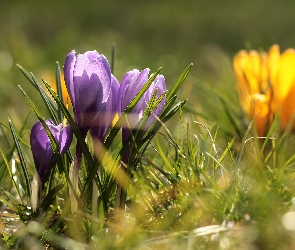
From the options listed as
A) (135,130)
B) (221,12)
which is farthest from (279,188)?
(221,12)

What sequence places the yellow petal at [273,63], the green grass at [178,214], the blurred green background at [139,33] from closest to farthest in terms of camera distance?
the green grass at [178,214]
the yellow petal at [273,63]
the blurred green background at [139,33]

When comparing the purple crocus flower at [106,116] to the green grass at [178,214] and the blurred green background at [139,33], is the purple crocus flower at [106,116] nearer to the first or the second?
the green grass at [178,214]

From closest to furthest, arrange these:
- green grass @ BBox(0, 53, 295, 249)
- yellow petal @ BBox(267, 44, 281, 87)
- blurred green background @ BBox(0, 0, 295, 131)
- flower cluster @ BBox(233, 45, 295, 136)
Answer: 1. green grass @ BBox(0, 53, 295, 249)
2. flower cluster @ BBox(233, 45, 295, 136)
3. yellow petal @ BBox(267, 44, 281, 87)
4. blurred green background @ BBox(0, 0, 295, 131)

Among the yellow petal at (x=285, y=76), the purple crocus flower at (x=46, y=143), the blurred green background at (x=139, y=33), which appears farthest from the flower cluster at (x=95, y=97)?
the blurred green background at (x=139, y=33)

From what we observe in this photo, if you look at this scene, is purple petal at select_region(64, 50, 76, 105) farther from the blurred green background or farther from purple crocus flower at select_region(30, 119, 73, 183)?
the blurred green background

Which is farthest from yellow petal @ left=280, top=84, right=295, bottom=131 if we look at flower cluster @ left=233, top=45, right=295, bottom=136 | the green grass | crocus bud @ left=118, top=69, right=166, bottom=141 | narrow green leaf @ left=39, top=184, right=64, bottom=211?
narrow green leaf @ left=39, top=184, right=64, bottom=211

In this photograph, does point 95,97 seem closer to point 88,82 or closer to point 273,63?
point 88,82

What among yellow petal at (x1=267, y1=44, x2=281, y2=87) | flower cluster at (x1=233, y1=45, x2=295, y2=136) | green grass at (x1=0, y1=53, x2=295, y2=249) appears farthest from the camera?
yellow petal at (x1=267, y1=44, x2=281, y2=87)
